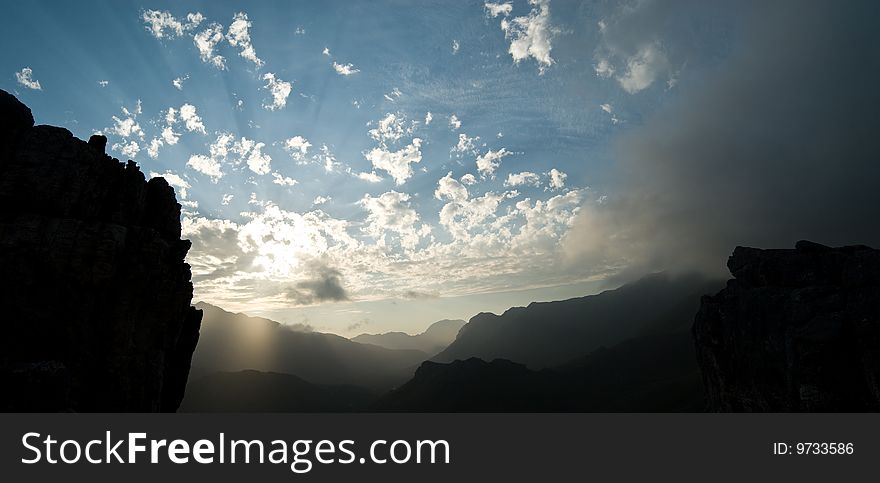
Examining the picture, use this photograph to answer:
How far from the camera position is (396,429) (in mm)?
25359

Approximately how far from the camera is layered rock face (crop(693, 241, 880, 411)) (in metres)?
55.4

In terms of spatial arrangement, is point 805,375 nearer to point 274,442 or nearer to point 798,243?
point 798,243

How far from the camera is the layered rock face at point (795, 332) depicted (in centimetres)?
5541

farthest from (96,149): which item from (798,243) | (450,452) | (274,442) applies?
(798,243)

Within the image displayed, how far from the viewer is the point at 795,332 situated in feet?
201

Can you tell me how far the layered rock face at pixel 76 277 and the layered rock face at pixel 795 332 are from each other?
91.1 meters

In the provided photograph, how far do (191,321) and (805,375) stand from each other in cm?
9400

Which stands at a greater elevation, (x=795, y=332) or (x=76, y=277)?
(x=76, y=277)

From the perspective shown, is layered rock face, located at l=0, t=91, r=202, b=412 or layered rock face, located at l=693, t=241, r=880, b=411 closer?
layered rock face, located at l=0, t=91, r=202, b=412

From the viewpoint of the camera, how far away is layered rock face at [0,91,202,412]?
3622cm

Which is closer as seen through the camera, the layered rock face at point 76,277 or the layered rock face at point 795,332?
the layered rock face at point 76,277

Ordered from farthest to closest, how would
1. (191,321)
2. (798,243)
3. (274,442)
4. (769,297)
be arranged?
(798,243), (769,297), (191,321), (274,442)

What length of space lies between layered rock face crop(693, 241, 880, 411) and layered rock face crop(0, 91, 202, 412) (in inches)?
3586

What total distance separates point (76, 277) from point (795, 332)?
97560mm
